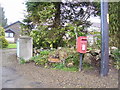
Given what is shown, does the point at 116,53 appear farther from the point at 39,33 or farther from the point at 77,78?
the point at 39,33

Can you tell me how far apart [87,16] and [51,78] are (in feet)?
16.3

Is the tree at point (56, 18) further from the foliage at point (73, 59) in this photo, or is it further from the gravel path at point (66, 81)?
the gravel path at point (66, 81)

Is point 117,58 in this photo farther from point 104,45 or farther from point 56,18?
point 56,18

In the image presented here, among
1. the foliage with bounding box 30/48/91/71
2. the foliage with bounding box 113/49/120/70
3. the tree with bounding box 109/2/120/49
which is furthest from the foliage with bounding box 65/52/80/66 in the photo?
the tree with bounding box 109/2/120/49

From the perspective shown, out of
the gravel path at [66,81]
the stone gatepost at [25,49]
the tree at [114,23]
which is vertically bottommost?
the gravel path at [66,81]

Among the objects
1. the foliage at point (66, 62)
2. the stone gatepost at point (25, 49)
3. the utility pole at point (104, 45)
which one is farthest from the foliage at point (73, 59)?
the stone gatepost at point (25, 49)

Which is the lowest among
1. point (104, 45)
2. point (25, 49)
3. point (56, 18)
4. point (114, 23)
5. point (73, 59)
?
point (73, 59)

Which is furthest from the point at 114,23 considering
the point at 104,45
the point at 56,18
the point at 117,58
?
the point at 56,18

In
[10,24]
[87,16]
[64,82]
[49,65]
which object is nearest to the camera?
[64,82]

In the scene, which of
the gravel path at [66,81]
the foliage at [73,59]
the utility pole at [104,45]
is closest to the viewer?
the gravel path at [66,81]

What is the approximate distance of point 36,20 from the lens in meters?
6.60

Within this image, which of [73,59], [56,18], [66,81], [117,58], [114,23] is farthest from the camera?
[56,18]

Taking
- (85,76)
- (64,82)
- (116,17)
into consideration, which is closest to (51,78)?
(64,82)

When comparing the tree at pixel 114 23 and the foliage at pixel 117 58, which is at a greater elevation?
the tree at pixel 114 23
